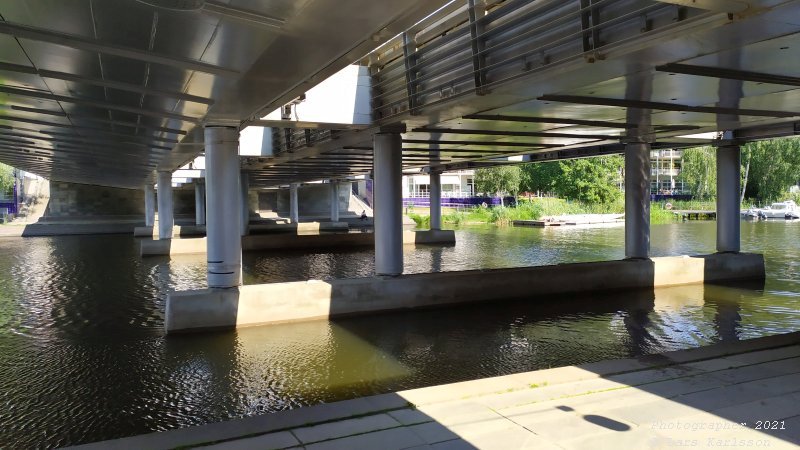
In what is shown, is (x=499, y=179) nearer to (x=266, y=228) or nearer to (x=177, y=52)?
(x=266, y=228)

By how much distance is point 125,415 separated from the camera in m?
6.31

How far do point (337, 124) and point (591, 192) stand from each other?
138ft

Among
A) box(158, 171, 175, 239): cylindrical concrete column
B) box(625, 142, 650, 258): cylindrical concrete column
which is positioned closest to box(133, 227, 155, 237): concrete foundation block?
box(158, 171, 175, 239): cylindrical concrete column

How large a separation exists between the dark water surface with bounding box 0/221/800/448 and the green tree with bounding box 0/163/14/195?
152 ft

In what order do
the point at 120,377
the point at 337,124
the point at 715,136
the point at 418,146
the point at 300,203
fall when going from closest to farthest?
1. the point at 120,377
2. the point at 337,124
3. the point at 715,136
4. the point at 418,146
5. the point at 300,203

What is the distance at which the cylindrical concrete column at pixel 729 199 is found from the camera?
1738 centimetres

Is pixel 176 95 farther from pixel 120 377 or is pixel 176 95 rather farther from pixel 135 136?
pixel 135 136

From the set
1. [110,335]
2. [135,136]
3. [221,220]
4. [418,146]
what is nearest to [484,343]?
[221,220]

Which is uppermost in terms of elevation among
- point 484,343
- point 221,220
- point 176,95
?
point 176,95

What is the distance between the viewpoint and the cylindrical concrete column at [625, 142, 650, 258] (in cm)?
1645

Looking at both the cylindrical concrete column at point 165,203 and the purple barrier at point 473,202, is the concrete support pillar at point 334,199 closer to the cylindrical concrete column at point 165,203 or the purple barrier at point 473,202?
the purple barrier at point 473,202

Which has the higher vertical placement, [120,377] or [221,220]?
[221,220]

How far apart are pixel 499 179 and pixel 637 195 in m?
39.1

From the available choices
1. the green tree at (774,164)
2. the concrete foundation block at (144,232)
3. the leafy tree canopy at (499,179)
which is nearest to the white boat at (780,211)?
the green tree at (774,164)
